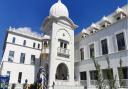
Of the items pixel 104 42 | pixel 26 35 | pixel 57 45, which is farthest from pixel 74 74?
pixel 26 35

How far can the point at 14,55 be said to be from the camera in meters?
28.9

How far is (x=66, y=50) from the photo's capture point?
→ 25938 mm

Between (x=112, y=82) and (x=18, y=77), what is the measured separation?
25.1m

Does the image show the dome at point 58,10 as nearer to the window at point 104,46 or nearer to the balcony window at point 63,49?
the balcony window at point 63,49

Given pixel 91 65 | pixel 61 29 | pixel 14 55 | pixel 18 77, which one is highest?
pixel 61 29

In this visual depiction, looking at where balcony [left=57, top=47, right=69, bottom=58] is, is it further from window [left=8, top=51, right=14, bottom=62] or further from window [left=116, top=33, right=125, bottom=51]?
window [left=8, top=51, right=14, bottom=62]

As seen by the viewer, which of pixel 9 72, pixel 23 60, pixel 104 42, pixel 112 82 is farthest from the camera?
pixel 23 60

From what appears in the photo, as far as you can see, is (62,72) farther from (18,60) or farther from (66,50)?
(18,60)

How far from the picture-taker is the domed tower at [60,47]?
23.5m

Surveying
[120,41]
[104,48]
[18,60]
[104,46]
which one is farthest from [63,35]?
[18,60]

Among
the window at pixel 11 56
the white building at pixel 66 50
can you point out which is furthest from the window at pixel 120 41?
the window at pixel 11 56

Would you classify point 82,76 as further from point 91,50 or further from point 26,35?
point 26,35

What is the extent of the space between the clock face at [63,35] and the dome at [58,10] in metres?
3.57

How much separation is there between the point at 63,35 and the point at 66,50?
116 inches
